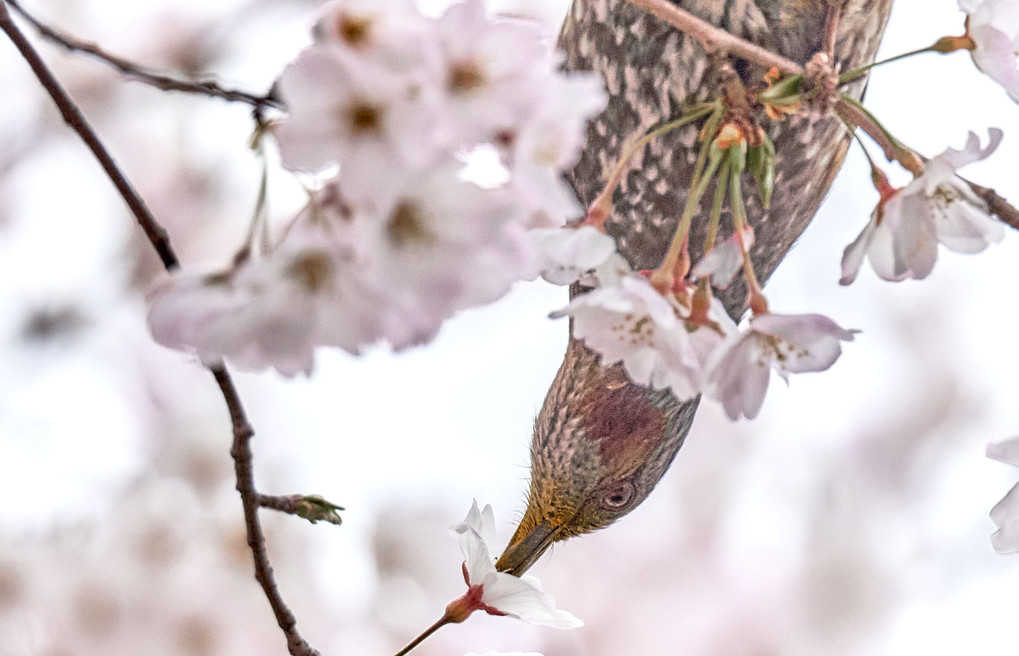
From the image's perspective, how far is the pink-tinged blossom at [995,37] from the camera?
0.34 meters

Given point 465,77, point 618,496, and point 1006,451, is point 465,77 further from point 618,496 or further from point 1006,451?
point 618,496

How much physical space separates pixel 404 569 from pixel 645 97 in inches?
24.7

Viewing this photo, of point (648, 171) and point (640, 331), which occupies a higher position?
point (648, 171)

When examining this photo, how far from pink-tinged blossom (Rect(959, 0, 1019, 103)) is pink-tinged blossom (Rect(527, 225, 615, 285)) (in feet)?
0.58

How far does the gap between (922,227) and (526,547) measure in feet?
1.12

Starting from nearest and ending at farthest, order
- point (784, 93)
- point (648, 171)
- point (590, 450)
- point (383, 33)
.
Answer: point (383, 33), point (784, 93), point (648, 171), point (590, 450)

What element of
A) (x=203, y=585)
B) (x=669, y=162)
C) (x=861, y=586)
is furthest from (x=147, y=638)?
(x=861, y=586)

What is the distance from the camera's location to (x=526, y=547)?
1.88 ft

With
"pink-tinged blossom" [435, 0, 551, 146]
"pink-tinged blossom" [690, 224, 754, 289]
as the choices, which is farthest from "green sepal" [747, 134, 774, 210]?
"pink-tinged blossom" [435, 0, 551, 146]

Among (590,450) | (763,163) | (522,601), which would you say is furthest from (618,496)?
(763,163)

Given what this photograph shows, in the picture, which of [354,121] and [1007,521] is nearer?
[354,121]

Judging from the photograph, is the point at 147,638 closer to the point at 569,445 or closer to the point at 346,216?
the point at 569,445

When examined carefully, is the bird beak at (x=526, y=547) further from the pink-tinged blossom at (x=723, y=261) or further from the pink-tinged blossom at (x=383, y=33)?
the pink-tinged blossom at (x=383, y=33)

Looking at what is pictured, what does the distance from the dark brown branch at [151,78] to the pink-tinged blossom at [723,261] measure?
0.16m
